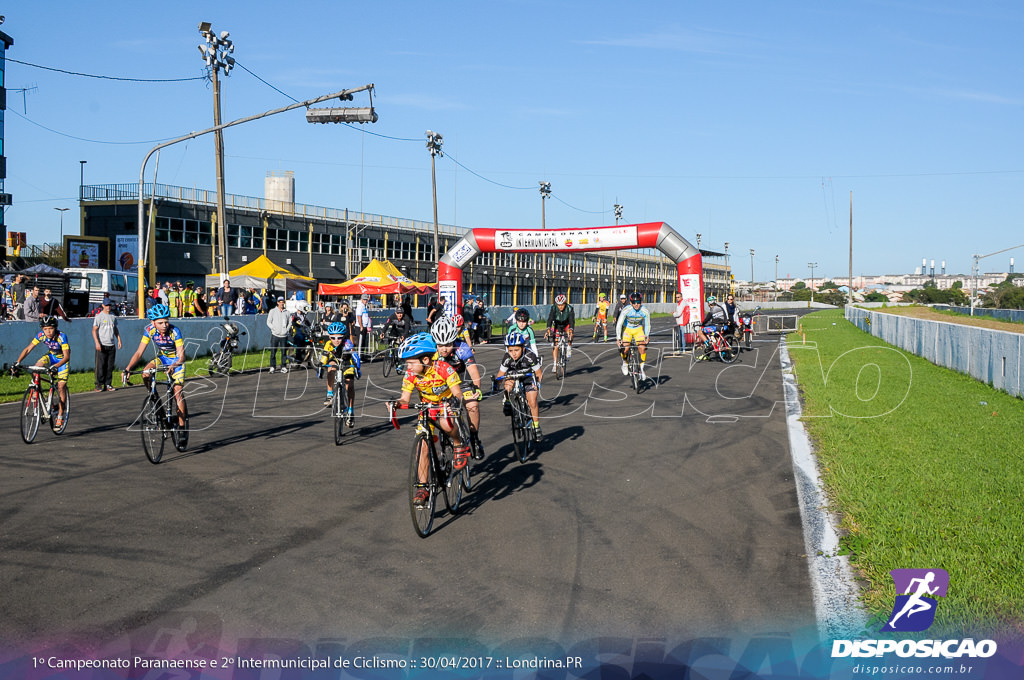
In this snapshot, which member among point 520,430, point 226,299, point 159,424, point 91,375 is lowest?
point 91,375

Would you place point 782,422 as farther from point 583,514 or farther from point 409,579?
point 409,579

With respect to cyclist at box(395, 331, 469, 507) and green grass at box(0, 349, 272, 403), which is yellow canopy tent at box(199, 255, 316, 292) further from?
cyclist at box(395, 331, 469, 507)

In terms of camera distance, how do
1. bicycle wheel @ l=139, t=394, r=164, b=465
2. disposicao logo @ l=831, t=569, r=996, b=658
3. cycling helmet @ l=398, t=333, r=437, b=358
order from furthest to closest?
bicycle wheel @ l=139, t=394, r=164, b=465, cycling helmet @ l=398, t=333, r=437, b=358, disposicao logo @ l=831, t=569, r=996, b=658

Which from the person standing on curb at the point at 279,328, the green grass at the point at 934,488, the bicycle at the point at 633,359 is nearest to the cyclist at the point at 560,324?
the bicycle at the point at 633,359

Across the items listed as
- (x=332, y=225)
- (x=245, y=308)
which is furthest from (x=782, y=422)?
(x=332, y=225)

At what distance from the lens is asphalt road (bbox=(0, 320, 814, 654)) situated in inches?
215

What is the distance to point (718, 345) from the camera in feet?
85.0

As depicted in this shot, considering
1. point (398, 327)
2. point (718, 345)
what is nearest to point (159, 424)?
point (398, 327)

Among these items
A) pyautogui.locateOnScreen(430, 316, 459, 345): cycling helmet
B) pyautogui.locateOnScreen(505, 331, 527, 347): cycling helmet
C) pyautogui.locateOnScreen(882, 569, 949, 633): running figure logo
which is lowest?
pyautogui.locateOnScreen(882, 569, 949, 633): running figure logo

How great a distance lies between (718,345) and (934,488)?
696 inches

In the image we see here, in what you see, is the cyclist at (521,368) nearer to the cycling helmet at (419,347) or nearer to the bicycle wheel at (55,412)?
the cycling helmet at (419,347)

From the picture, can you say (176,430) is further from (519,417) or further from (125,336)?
(125,336)

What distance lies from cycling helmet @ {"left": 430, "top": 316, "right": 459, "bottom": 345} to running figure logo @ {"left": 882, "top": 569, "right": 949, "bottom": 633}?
13.6 ft

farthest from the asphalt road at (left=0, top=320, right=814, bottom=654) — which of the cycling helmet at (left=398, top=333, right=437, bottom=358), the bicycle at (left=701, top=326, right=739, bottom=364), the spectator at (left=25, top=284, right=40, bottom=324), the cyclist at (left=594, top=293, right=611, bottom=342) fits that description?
the cyclist at (left=594, top=293, right=611, bottom=342)
